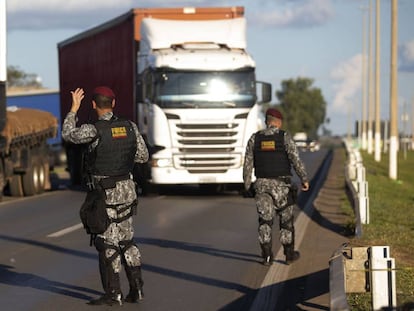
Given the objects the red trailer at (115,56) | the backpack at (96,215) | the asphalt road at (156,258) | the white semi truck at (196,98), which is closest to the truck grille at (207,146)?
the white semi truck at (196,98)

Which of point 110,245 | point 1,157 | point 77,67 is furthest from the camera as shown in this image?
A: point 77,67

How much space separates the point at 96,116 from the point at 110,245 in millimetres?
1167

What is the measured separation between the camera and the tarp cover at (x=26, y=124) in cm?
2323

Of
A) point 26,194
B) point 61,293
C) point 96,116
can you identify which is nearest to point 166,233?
point 61,293

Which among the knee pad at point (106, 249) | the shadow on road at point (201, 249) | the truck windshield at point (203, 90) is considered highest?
the truck windshield at point (203, 90)

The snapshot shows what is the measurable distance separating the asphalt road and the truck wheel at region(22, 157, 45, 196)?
15.7ft

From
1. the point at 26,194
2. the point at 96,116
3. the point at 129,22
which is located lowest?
the point at 26,194

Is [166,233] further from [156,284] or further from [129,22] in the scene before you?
[129,22]

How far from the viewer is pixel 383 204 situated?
840 inches

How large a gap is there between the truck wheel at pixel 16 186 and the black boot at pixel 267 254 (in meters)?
15.0

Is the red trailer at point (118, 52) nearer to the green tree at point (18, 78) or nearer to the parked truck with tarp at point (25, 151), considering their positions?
the parked truck with tarp at point (25, 151)

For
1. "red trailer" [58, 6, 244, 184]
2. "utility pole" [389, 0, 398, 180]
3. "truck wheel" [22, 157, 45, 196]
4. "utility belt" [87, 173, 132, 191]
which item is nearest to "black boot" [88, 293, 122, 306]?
"utility belt" [87, 173, 132, 191]

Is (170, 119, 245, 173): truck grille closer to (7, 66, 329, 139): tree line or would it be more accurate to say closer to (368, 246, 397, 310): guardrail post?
(368, 246, 397, 310): guardrail post

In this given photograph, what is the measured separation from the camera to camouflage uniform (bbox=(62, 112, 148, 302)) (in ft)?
27.2
